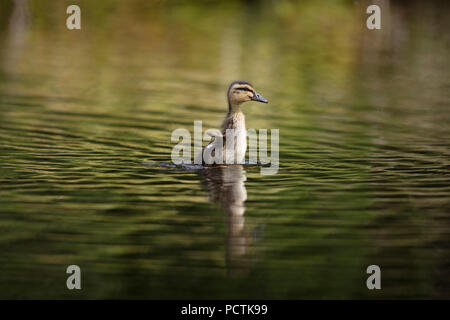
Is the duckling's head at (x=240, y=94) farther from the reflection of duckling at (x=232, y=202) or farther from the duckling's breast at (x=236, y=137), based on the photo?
the reflection of duckling at (x=232, y=202)

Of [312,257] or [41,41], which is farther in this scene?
[41,41]

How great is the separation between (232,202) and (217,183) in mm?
1253

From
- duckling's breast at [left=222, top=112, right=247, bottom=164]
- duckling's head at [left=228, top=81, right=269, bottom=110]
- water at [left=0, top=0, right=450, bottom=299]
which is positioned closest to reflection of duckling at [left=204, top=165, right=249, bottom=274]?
water at [left=0, top=0, right=450, bottom=299]

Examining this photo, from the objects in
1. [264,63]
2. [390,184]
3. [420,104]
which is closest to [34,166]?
[390,184]

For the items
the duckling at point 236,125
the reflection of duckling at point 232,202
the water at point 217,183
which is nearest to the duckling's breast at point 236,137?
the duckling at point 236,125

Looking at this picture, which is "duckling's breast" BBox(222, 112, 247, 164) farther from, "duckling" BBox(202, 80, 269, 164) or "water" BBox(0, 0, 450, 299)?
"water" BBox(0, 0, 450, 299)

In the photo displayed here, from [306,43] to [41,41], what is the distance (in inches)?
409

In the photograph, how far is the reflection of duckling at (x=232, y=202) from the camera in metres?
9.55

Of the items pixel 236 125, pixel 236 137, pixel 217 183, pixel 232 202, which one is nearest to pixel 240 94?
pixel 236 125

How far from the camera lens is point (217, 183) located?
13.0 meters

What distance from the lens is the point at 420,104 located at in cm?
2188

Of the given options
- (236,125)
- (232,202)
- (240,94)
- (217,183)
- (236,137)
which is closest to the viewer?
(232,202)

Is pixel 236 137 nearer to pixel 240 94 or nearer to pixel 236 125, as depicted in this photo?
pixel 236 125
